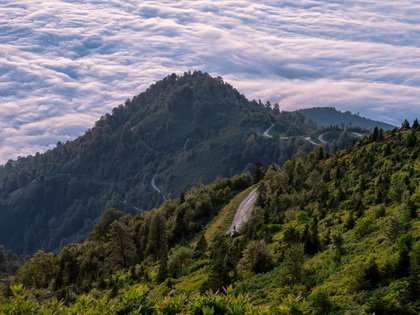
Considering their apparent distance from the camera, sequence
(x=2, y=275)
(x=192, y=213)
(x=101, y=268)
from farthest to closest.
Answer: (x=2, y=275)
(x=192, y=213)
(x=101, y=268)

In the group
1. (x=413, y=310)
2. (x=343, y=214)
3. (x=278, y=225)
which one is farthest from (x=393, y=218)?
(x=278, y=225)

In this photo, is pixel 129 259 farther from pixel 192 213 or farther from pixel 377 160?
pixel 377 160

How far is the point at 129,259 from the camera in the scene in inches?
3413

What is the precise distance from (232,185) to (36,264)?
56924mm

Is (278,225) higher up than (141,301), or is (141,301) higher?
(141,301)

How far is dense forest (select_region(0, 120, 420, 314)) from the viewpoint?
22564 millimetres

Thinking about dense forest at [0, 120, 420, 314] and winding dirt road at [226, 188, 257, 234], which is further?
winding dirt road at [226, 188, 257, 234]

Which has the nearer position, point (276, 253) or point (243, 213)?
point (276, 253)

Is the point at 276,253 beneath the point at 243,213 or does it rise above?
above

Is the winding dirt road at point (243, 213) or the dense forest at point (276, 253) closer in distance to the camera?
the dense forest at point (276, 253)

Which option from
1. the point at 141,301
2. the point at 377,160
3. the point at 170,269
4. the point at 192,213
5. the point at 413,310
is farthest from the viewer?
the point at 192,213

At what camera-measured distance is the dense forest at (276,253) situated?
2256cm

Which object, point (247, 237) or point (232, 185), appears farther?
point (232, 185)

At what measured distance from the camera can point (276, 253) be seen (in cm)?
4588
